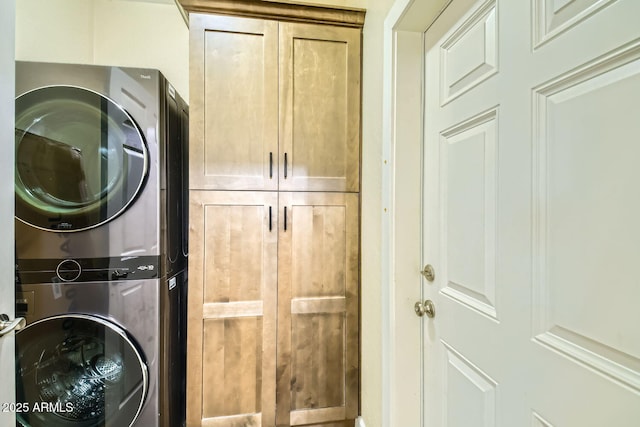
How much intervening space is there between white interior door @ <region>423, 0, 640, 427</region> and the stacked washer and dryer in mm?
1221

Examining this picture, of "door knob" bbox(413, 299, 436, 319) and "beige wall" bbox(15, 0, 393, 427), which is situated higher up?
"beige wall" bbox(15, 0, 393, 427)

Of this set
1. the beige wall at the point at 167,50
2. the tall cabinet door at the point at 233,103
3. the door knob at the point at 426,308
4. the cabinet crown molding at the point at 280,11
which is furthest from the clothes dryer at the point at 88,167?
the door knob at the point at 426,308

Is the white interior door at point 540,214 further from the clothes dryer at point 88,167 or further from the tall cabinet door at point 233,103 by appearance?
the clothes dryer at point 88,167

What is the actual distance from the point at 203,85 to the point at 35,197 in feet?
2.83

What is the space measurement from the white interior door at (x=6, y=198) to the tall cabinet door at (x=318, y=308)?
0.86 meters

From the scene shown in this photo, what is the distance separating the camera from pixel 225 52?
48.8 inches

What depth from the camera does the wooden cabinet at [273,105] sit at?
1.23 metres

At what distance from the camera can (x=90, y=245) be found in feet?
3.63

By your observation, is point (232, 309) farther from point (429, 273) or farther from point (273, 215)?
point (429, 273)

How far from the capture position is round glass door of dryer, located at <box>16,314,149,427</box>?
3.59ft

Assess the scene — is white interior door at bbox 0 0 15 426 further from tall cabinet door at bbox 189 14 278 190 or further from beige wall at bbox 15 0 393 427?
beige wall at bbox 15 0 393 427

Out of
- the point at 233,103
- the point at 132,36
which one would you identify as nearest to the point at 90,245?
the point at 233,103

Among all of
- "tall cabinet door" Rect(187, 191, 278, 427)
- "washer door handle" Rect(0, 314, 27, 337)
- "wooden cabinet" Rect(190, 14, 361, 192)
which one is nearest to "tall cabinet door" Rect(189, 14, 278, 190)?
"wooden cabinet" Rect(190, 14, 361, 192)

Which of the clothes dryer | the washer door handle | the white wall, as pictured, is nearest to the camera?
the washer door handle
